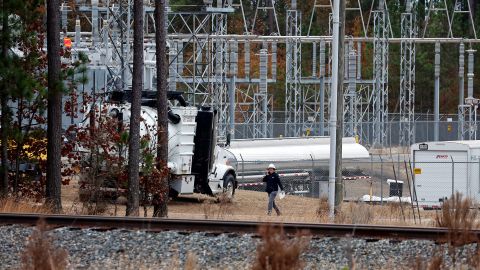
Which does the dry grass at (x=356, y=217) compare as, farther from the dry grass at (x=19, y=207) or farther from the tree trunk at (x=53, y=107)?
the tree trunk at (x=53, y=107)

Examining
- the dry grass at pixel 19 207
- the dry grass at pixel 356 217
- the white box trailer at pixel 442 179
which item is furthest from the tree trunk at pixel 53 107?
the white box trailer at pixel 442 179

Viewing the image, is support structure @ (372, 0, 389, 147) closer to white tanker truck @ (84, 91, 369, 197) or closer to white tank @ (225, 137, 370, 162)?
white tank @ (225, 137, 370, 162)

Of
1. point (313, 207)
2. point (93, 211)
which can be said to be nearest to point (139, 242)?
point (93, 211)

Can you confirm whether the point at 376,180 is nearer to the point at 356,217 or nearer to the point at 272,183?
the point at 272,183

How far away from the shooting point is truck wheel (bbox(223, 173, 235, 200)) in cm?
3388

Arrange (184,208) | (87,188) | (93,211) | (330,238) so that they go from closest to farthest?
(330,238), (93,211), (87,188), (184,208)

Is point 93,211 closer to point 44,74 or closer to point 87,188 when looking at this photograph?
point 87,188

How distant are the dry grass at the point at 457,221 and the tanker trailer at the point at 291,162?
20.1 meters

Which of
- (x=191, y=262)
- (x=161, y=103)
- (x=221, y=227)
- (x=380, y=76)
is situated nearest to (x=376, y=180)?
(x=380, y=76)

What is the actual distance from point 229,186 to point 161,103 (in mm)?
7110

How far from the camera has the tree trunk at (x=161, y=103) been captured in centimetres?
2659

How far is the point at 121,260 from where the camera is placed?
15688 millimetres

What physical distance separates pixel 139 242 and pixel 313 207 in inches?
671

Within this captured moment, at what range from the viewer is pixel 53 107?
86.7ft
